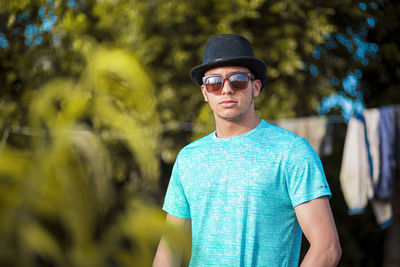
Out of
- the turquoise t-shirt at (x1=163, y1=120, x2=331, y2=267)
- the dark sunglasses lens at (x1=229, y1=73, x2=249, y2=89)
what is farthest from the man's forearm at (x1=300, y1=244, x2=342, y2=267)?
the dark sunglasses lens at (x1=229, y1=73, x2=249, y2=89)

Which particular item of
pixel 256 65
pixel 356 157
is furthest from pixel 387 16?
pixel 256 65

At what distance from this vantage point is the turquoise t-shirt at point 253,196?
8.11 feet

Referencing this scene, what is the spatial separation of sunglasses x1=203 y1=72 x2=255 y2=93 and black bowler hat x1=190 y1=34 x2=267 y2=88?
88 millimetres

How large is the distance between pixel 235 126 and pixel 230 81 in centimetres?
26

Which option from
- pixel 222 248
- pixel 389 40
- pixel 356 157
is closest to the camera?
pixel 222 248

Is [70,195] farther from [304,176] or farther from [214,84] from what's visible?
[214,84]

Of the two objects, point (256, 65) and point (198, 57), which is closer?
point (256, 65)

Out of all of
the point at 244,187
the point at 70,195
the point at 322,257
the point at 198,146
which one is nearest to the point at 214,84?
the point at 198,146

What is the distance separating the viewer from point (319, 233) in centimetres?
233

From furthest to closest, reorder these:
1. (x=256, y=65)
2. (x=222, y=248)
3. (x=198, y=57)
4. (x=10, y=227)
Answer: (x=198, y=57) → (x=256, y=65) → (x=222, y=248) → (x=10, y=227)

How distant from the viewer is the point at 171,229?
85cm

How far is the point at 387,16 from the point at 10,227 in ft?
26.1

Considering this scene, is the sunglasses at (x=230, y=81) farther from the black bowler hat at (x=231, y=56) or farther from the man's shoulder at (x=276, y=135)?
the man's shoulder at (x=276, y=135)

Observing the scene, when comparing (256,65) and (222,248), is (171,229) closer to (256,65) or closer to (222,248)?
(222,248)
